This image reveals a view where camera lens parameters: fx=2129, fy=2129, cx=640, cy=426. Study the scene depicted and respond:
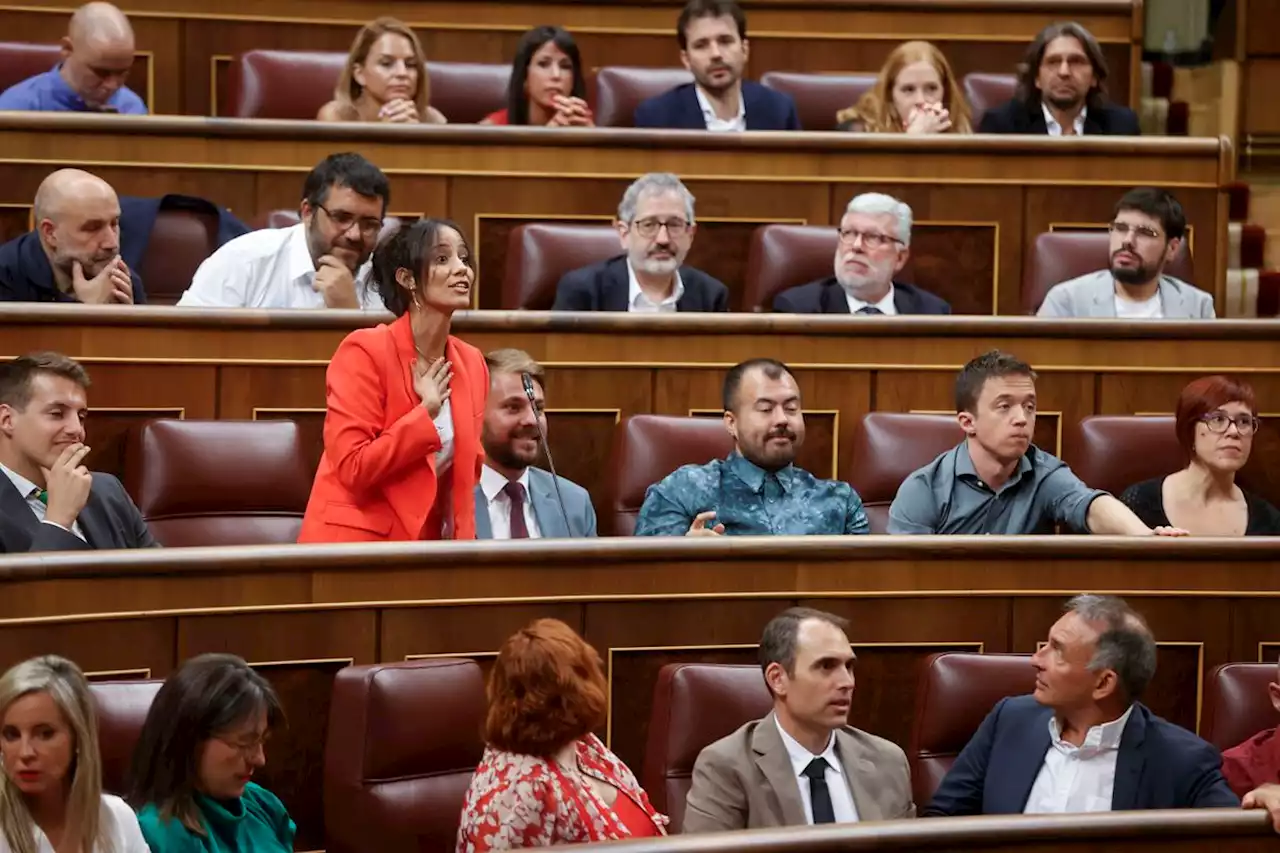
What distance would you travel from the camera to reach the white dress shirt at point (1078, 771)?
1.49 metres

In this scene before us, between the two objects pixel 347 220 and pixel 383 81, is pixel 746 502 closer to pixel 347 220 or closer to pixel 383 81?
pixel 347 220

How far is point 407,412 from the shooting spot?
5.46 ft

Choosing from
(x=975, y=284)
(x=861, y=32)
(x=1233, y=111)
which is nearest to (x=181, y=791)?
(x=975, y=284)

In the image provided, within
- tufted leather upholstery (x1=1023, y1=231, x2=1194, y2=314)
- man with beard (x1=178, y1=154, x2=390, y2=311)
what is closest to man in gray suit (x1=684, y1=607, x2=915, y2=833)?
man with beard (x1=178, y1=154, x2=390, y2=311)

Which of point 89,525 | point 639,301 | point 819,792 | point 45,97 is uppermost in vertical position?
point 45,97

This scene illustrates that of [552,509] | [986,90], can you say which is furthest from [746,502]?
[986,90]

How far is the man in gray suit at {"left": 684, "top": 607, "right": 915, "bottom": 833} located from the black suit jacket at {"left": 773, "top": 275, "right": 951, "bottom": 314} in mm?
745

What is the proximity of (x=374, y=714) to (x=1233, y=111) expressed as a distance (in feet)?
5.96

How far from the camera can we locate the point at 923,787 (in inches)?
61.2

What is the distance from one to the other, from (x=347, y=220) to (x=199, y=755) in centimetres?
82

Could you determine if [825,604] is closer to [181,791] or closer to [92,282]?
[181,791]

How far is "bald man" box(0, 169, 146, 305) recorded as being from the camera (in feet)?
6.30

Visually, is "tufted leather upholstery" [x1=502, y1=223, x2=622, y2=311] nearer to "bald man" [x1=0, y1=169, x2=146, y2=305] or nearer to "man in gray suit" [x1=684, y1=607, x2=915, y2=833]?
"bald man" [x1=0, y1=169, x2=146, y2=305]

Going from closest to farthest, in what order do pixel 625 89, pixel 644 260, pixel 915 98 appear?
pixel 644 260 < pixel 915 98 < pixel 625 89
